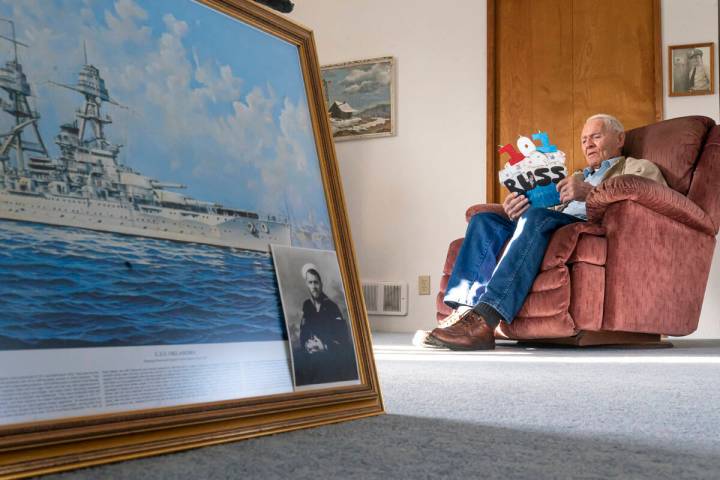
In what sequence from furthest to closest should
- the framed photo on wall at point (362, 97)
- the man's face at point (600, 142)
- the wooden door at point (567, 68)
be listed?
1. the framed photo on wall at point (362, 97)
2. the wooden door at point (567, 68)
3. the man's face at point (600, 142)

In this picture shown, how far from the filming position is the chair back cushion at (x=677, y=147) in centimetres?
312

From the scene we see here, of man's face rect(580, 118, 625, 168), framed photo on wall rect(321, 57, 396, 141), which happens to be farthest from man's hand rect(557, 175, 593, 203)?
framed photo on wall rect(321, 57, 396, 141)

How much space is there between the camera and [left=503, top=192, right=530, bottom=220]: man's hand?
3.05 meters

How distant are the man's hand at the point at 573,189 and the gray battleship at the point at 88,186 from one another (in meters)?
2.31

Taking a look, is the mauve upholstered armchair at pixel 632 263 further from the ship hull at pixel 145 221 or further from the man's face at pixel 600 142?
the ship hull at pixel 145 221

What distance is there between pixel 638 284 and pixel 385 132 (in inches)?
86.6

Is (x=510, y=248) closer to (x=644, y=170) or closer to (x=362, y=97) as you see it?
(x=644, y=170)

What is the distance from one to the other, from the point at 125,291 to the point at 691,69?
3.91 meters

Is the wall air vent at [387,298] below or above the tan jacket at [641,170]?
below

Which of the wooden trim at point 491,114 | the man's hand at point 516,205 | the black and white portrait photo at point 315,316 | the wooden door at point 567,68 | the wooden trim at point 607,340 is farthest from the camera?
the wooden trim at point 491,114

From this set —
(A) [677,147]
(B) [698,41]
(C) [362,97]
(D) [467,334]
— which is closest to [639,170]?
(A) [677,147]

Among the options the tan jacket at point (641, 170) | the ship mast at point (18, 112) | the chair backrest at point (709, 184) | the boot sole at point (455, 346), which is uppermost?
the ship mast at point (18, 112)

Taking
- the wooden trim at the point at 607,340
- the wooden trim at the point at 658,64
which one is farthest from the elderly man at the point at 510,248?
the wooden trim at the point at 658,64

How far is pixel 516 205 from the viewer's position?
305cm
